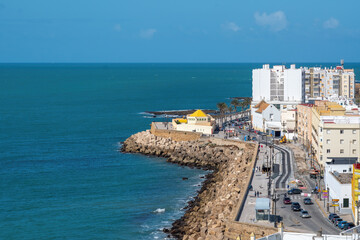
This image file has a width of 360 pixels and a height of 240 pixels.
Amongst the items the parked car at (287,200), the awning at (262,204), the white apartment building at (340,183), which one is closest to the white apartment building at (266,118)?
the white apartment building at (340,183)

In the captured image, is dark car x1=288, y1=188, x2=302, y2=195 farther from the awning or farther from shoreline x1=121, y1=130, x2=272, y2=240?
the awning

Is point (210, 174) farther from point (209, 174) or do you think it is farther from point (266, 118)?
point (266, 118)

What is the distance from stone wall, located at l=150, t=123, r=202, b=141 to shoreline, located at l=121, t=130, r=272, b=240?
2.93 feet

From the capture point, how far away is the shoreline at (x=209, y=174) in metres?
45.9

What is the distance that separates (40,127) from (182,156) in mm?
43873

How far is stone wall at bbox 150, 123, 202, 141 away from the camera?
88.8 m

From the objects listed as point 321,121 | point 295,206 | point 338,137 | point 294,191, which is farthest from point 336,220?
point 321,121

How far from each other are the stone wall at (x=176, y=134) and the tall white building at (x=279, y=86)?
2519 cm

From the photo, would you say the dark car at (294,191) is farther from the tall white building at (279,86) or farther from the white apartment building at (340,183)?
the tall white building at (279,86)

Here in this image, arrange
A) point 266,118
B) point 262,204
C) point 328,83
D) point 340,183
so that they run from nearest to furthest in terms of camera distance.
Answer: point 262,204 → point 340,183 → point 266,118 → point 328,83

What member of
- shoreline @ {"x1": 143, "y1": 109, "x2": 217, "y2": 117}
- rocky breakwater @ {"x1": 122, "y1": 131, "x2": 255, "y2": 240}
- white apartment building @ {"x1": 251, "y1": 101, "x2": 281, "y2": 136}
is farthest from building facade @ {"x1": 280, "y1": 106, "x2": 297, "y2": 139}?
shoreline @ {"x1": 143, "y1": 109, "x2": 217, "y2": 117}

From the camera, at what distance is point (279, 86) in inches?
4444

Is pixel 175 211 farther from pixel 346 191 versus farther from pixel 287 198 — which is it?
pixel 346 191

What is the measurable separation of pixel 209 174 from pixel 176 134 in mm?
19855
